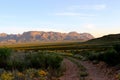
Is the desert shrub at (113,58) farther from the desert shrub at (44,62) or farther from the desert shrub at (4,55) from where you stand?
the desert shrub at (4,55)

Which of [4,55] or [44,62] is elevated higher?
[4,55]

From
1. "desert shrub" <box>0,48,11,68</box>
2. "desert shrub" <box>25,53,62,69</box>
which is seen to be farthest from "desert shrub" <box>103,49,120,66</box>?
"desert shrub" <box>0,48,11,68</box>

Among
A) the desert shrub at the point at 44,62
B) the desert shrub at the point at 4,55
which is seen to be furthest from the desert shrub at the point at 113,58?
the desert shrub at the point at 4,55

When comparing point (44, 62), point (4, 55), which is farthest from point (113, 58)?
point (4, 55)

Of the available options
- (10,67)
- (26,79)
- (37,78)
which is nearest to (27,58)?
→ (10,67)

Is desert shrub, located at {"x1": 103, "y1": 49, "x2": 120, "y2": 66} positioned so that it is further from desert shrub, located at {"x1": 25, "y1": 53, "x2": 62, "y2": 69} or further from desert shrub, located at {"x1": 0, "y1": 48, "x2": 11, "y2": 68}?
desert shrub, located at {"x1": 0, "y1": 48, "x2": 11, "y2": 68}

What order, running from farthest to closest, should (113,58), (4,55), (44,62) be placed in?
1. (113,58)
2. (4,55)
3. (44,62)

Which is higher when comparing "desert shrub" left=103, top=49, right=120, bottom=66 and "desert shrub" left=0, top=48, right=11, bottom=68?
"desert shrub" left=0, top=48, right=11, bottom=68

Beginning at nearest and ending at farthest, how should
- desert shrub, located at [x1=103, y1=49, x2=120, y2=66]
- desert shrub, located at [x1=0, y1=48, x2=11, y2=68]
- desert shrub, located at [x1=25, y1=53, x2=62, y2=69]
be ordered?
desert shrub, located at [x1=25, y1=53, x2=62, y2=69] → desert shrub, located at [x1=0, y1=48, x2=11, y2=68] → desert shrub, located at [x1=103, y1=49, x2=120, y2=66]

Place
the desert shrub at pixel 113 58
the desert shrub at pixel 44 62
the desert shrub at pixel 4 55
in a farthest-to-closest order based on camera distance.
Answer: the desert shrub at pixel 113 58 → the desert shrub at pixel 4 55 → the desert shrub at pixel 44 62

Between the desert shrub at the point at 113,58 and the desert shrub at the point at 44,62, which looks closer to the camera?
the desert shrub at the point at 44,62

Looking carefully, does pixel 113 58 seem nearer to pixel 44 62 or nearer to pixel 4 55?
pixel 44 62

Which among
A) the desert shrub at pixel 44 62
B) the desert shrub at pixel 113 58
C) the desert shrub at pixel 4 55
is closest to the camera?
the desert shrub at pixel 44 62

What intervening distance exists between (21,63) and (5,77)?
12600 millimetres
